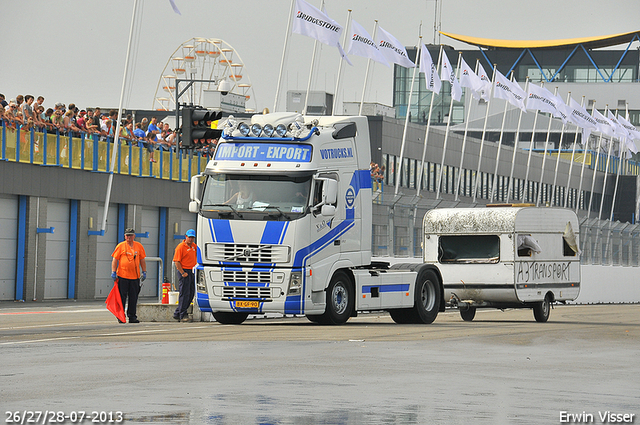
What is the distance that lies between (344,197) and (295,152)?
140cm

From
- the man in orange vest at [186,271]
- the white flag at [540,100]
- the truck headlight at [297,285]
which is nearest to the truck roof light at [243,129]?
the man in orange vest at [186,271]

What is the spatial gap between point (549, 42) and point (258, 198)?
112392mm

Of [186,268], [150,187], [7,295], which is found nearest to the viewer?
[186,268]

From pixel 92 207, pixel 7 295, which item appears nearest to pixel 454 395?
pixel 7 295

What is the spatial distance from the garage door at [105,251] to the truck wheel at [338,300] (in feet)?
72.0

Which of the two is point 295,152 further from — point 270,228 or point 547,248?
point 547,248

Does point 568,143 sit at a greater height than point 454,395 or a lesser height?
greater

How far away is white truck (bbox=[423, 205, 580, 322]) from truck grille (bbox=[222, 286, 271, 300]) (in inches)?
281

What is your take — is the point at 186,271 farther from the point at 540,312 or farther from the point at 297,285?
the point at 540,312

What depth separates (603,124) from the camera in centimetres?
7281

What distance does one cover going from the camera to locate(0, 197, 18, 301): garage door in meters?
37.7

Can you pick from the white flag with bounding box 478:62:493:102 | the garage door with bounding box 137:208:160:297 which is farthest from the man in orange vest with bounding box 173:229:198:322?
the white flag with bounding box 478:62:493:102

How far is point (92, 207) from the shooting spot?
4181 cm

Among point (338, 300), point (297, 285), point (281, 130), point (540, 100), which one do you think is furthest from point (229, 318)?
point (540, 100)
